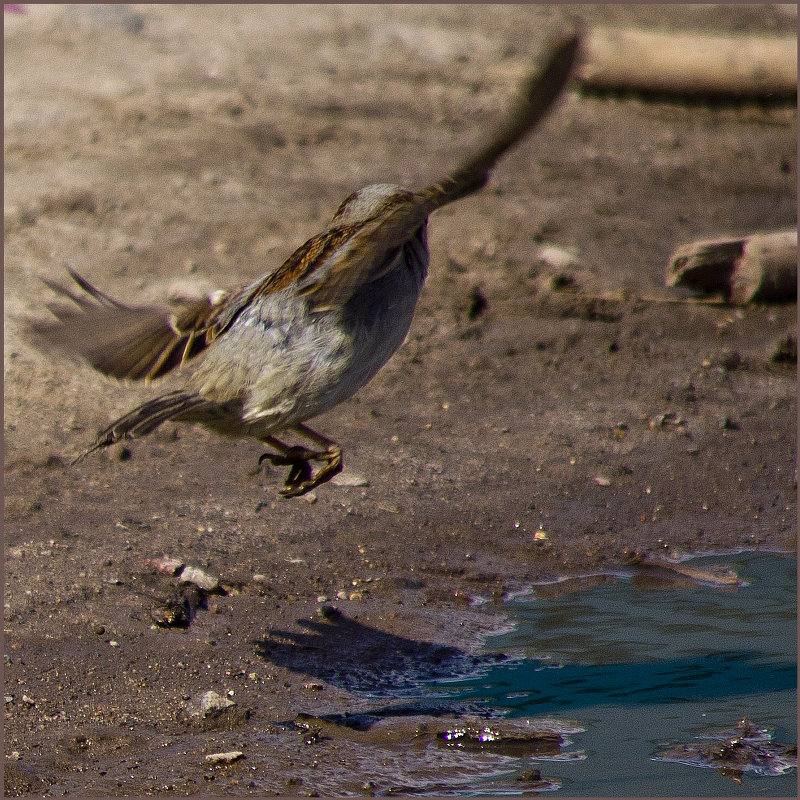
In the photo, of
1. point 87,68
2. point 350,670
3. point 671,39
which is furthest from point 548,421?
point 87,68

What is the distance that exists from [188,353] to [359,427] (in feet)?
7.69

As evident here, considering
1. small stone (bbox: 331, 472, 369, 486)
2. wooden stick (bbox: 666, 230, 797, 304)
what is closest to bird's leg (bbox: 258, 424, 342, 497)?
small stone (bbox: 331, 472, 369, 486)

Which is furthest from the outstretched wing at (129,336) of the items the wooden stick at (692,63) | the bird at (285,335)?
the wooden stick at (692,63)

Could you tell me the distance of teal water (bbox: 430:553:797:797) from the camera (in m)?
4.78

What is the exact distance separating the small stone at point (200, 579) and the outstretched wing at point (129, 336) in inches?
43.0

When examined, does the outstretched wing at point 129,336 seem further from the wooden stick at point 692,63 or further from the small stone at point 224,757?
the wooden stick at point 692,63

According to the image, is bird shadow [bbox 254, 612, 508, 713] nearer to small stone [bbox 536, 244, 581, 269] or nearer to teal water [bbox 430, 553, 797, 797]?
teal water [bbox 430, 553, 797, 797]

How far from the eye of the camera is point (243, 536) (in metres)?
6.33

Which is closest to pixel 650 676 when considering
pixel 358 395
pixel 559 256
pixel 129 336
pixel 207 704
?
pixel 207 704

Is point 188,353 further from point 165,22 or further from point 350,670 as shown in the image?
point 165,22

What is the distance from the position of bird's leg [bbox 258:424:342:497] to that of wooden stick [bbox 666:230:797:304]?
4187 millimetres

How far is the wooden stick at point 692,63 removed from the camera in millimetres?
11297

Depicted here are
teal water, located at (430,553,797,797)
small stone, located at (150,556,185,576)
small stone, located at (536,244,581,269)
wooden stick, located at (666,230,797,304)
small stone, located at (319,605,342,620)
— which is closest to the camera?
teal water, located at (430,553,797,797)

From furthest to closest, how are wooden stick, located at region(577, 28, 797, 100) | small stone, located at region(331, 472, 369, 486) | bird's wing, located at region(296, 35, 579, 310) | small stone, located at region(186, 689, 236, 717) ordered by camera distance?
wooden stick, located at region(577, 28, 797, 100) < small stone, located at region(331, 472, 369, 486) < small stone, located at region(186, 689, 236, 717) < bird's wing, located at region(296, 35, 579, 310)
